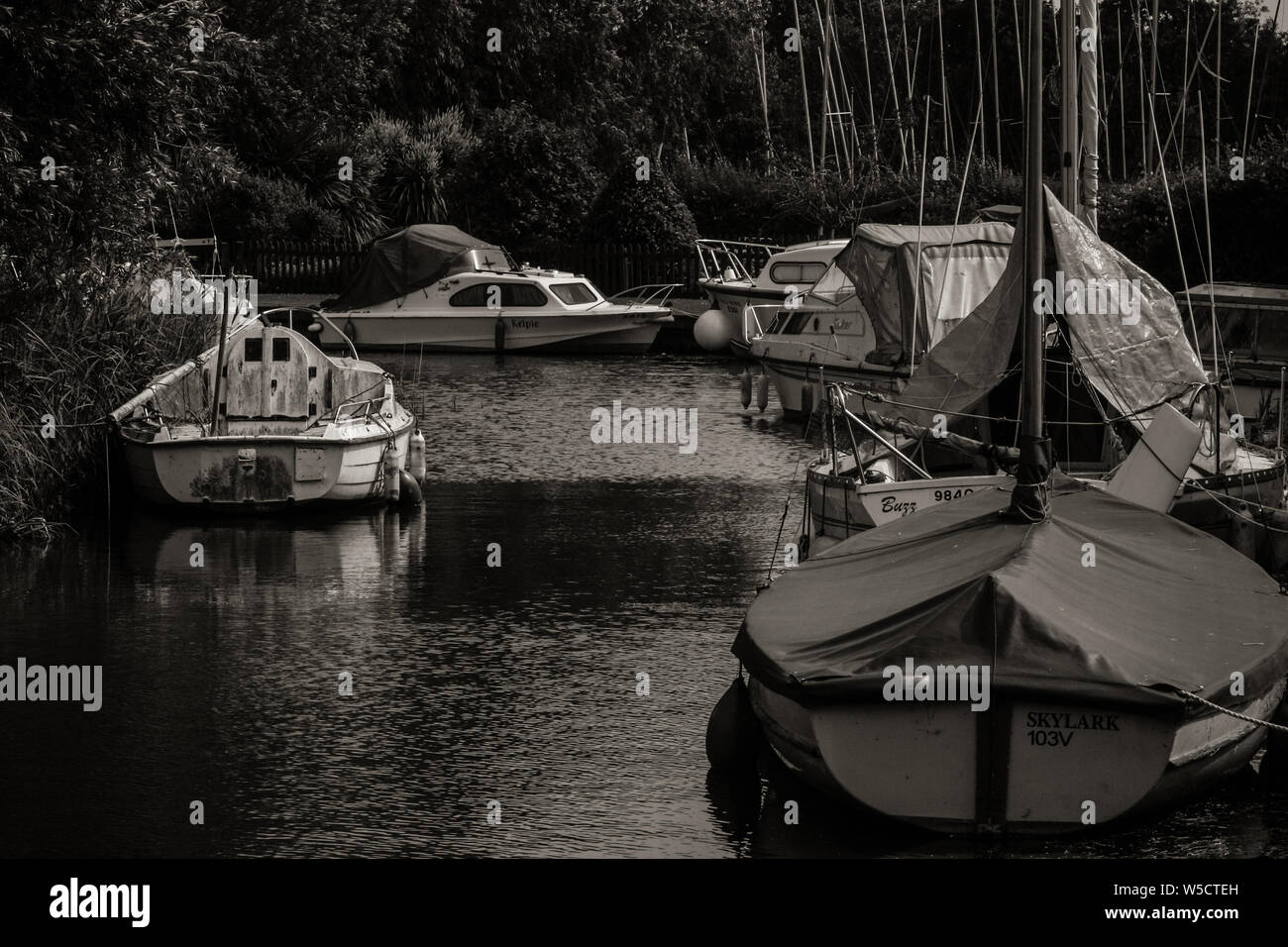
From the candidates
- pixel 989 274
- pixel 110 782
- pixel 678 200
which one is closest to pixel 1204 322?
pixel 989 274

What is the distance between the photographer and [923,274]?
22.6 m

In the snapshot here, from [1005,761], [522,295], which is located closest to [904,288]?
[522,295]

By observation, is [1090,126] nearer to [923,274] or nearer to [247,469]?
[923,274]

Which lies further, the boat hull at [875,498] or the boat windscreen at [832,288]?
the boat windscreen at [832,288]

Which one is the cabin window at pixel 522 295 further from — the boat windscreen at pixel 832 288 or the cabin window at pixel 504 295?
the boat windscreen at pixel 832 288

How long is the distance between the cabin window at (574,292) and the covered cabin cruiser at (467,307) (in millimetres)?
18

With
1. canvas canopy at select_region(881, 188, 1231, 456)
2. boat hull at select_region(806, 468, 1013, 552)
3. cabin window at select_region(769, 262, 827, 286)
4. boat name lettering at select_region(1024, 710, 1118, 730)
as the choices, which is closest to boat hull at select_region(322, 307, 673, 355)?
cabin window at select_region(769, 262, 827, 286)

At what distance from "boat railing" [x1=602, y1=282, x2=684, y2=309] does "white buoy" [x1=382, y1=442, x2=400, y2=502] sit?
54.0 feet

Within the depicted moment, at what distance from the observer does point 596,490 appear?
20.1m

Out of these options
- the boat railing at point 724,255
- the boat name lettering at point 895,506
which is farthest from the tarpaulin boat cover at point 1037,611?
the boat railing at point 724,255

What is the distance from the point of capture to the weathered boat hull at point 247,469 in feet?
59.1
